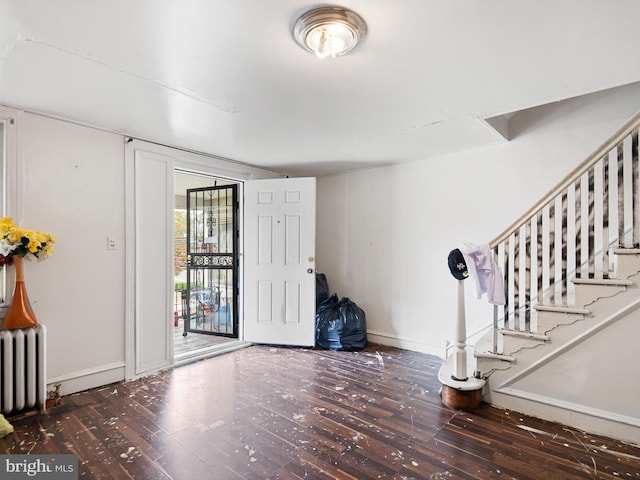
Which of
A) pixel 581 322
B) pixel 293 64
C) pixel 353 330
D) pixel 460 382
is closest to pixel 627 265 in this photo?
pixel 581 322

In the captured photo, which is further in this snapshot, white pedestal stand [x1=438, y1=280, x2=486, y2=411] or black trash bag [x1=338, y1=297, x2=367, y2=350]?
black trash bag [x1=338, y1=297, x2=367, y2=350]

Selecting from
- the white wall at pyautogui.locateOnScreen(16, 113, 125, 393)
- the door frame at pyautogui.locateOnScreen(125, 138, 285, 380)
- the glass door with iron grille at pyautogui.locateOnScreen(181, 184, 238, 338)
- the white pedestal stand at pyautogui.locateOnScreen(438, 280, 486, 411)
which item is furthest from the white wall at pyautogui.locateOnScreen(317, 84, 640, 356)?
the white wall at pyautogui.locateOnScreen(16, 113, 125, 393)

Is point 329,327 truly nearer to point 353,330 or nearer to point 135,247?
point 353,330

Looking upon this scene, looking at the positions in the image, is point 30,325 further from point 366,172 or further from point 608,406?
point 608,406

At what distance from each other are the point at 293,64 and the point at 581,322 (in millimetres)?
2458

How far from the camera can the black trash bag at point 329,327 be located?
3941 millimetres

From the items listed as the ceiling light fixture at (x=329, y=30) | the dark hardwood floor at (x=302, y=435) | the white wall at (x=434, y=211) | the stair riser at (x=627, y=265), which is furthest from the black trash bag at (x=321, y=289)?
the ceiling light fixture at (x=329, y=30)

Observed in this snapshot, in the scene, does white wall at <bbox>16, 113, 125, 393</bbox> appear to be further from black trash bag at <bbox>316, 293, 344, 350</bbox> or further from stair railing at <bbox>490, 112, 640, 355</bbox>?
stair railing at <bbox>490, 112, 640, 355</bbox>

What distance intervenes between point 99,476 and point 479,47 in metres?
2.98

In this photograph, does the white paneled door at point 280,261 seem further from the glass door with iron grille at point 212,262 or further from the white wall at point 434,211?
the white wall at point 434,211

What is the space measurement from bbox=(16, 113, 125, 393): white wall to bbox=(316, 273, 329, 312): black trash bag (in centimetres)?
226

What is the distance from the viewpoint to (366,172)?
14.2ft

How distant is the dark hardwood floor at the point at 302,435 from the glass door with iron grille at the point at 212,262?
5.52ft

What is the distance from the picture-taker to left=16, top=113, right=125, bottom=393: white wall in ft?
8.34
